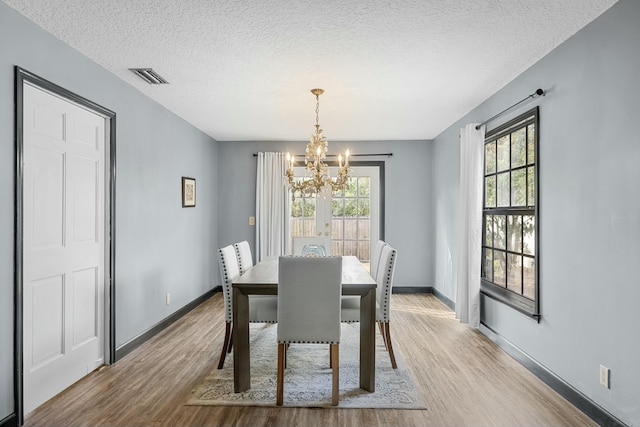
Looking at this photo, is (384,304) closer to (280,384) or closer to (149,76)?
(280,384)

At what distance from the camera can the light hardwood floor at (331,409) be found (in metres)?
2.41

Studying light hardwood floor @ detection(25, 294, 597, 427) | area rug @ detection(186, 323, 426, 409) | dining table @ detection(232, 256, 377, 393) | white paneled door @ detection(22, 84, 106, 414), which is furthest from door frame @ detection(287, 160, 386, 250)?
dining table @ detection(232, 256, 377, 393)

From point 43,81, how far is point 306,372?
106 inches

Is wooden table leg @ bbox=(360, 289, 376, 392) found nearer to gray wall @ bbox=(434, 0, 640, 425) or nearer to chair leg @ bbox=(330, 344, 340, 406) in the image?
chair leg @ bbox=(330, 344, 340, 406)

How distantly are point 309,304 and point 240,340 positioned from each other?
22.6 inches

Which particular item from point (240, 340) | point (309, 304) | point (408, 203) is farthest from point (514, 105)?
point (408, 203)

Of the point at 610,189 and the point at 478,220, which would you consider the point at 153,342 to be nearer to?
the point at 478,220

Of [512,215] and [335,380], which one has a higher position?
[512,215]

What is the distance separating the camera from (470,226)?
416 cm

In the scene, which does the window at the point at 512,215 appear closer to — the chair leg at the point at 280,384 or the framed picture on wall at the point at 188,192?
the chair leg at the point at 280,384

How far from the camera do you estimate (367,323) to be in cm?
280

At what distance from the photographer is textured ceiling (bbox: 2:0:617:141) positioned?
2287 mm

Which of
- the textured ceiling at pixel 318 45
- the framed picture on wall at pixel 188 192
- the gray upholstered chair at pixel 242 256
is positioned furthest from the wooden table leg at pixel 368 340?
the framed picture on wall at pixel 188 192

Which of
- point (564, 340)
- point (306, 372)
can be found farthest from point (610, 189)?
point (306, 372)
